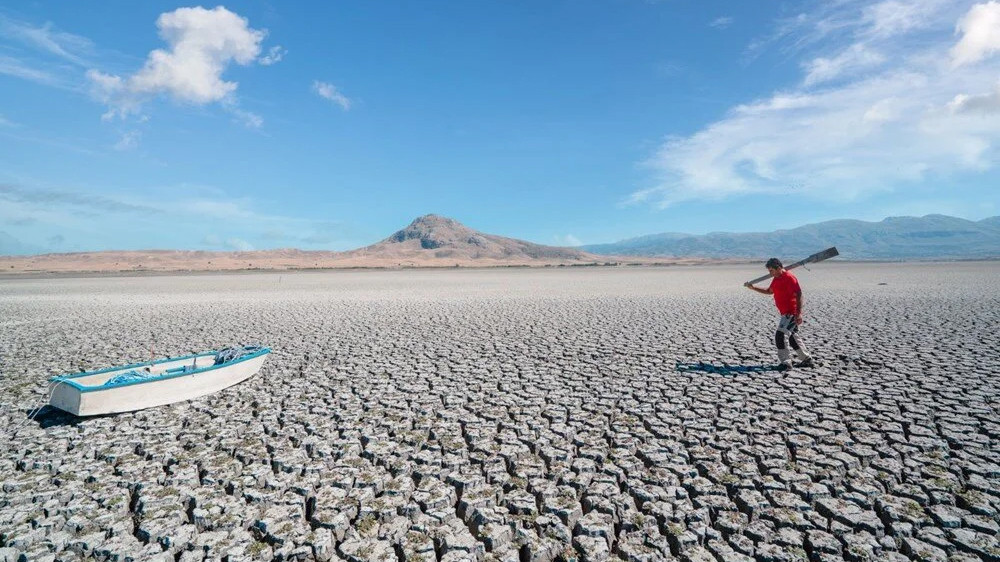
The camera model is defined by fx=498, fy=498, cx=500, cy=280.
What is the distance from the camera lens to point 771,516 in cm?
395

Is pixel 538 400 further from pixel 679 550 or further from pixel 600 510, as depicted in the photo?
pixel 679 550

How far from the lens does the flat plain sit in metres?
3.74

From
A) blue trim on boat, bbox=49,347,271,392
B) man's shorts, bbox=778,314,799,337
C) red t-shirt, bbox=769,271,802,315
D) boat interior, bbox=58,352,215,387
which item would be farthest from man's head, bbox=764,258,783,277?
boat interior, bbox=58,352,215,387

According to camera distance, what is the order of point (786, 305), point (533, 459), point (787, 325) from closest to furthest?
point (533, 459) < point (786, 305) < point (787, 325)

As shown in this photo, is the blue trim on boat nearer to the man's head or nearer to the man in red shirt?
the man in red shirt

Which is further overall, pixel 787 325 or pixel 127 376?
pixel 787 325

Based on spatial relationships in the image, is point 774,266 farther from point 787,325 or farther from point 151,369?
point 151,369

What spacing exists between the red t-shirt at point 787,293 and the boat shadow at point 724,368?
1079 millimetres

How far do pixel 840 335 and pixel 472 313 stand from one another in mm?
10719

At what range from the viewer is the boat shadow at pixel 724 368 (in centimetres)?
842

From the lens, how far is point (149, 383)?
6789mm

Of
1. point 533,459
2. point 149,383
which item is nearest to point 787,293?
point 533,459

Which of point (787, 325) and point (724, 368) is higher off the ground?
point (787, 325)

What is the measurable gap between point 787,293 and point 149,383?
380 inches
